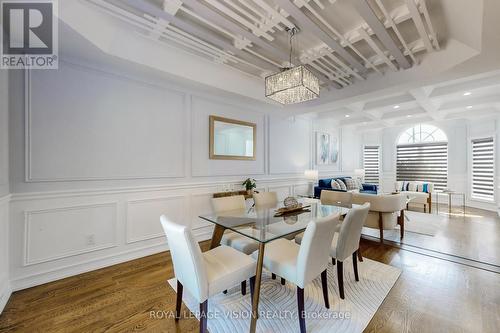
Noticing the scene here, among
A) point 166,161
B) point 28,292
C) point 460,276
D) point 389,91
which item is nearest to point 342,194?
→ point 460,276

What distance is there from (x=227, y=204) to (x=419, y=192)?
6046mm

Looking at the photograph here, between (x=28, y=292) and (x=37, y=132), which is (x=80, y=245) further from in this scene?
(x=37, y=132)

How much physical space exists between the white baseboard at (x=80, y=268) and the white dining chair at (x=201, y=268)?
57.4 inches

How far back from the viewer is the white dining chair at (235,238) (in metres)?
2.15

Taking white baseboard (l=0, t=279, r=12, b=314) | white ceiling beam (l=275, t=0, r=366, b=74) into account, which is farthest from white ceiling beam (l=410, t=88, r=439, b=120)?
white baseboard (l=0, t=279, r=12, b=314)

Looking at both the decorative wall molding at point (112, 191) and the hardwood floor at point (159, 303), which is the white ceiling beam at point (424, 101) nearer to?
the hardwood floor at point (159, 303)

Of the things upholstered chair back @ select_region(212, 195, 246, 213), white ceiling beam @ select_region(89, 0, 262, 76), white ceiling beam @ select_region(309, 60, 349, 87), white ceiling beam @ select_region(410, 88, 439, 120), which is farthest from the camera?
white ceiling beam @ select_region(410, 88, 439, 120)

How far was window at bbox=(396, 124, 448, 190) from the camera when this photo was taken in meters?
6.73

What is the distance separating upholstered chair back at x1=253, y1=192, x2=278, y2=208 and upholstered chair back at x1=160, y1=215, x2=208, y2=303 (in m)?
1.56

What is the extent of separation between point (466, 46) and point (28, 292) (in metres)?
5.37

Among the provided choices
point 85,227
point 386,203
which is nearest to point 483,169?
point 386,203

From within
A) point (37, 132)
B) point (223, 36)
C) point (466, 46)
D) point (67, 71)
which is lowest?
point (37, 132)

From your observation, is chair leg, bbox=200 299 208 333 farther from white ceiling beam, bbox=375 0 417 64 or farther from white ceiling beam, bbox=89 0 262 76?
white ceiling beam, bbox=375 0 417 64

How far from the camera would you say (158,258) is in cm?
289
